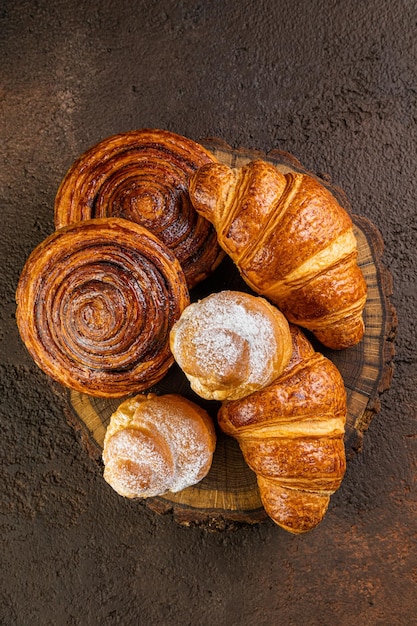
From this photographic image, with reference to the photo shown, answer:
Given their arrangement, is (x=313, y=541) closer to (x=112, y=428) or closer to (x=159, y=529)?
(x=159, y=529)

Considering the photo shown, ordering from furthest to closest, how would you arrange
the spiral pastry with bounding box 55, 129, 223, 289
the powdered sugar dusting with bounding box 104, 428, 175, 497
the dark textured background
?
the dark textured background
the spiral pastry with bounding box 55, 129, 223, 289
the powdered sugar dusting with bounding box 104, 428, 175, 497

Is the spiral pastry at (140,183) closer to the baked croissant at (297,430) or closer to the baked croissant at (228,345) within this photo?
the baked croissant at (228,345)

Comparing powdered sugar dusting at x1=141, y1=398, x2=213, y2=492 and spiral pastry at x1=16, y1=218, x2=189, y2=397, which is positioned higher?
spiral pastry at x1=16, y1=218, x2=189, y2=397

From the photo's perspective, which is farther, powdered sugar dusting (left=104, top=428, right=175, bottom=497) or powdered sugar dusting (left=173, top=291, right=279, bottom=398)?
powdered sugar dusting (left=104, top=428, right=175, bottom=497)

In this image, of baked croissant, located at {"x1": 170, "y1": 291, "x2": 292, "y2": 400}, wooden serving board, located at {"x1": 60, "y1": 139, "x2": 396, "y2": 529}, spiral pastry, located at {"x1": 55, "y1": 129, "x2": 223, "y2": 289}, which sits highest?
spiral pastry, located at {"x1": 55, "y1": 129, "x2": 223, "y2": 289}

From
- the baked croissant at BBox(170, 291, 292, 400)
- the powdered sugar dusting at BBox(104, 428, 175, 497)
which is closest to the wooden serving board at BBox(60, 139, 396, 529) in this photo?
the powdered sugar dusting at BBox(104, 428, 175, 497)

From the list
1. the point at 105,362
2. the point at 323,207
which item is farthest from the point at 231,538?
the point at 323,207

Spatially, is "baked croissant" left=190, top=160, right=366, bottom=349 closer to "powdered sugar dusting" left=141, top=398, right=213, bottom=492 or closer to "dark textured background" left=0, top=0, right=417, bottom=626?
"powdered sugar dusting" left=141, top=398, right=213, bottom=492
